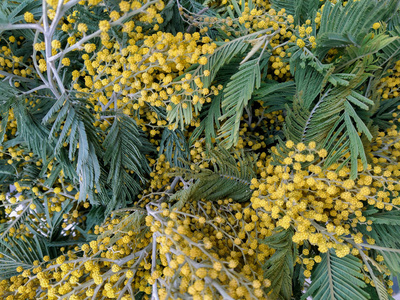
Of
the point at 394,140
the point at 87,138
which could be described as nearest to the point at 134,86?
the point at 87,138

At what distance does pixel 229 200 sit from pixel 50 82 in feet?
2.18

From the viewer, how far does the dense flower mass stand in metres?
0.69

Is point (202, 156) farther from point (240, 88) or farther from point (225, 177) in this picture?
point (240, 88)

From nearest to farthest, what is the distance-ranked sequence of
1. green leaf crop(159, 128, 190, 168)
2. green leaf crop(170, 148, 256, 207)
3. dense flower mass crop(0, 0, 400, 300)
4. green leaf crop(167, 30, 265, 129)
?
dense flower mass crop(0, 0, 400, 300), green leaf crop(167, 30, 265, 129), green leaf crop(170, 148, 256, 207), green leaf crop(159, 128, 190, 168)

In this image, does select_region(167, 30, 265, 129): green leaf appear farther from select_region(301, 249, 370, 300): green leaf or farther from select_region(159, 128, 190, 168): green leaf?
select_region(301, 249, 370, 300): green leaf

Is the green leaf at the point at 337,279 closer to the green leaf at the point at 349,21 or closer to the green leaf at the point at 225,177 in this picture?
the green leaf at the point at 225,177

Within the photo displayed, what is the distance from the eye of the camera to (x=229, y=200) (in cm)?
91

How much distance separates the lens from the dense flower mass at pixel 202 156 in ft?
2.27

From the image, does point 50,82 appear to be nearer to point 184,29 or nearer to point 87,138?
point 87,138

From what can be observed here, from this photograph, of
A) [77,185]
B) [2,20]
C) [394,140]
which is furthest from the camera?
[77,185]

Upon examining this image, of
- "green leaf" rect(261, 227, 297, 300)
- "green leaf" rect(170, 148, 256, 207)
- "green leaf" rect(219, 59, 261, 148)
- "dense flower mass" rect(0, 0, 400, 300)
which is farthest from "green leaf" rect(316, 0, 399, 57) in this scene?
"green leaf" rect(261, 227, 297, 300)

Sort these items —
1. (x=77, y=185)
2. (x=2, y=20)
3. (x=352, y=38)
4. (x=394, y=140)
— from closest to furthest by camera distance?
(x=2, y=20)
(x=352, y=38)
(x=394, y=140)
(x=77, y=185)

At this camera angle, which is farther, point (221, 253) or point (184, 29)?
point (184, 29)

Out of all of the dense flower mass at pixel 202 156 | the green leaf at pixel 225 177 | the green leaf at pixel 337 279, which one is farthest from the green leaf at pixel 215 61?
the green leaf at pixel 337 279
